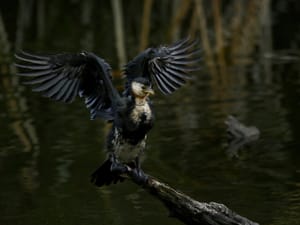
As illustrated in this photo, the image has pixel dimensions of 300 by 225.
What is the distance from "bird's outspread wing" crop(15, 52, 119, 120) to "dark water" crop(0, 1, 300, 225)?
0.84 m

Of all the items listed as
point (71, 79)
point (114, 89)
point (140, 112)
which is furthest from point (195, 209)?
point (71, 79)

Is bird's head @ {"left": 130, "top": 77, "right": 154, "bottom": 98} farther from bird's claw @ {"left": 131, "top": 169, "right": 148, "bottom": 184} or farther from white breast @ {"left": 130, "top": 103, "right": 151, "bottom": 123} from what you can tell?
bird's claw @ {"left": 131, "top": 169, "right": 148, "bottom": 184}

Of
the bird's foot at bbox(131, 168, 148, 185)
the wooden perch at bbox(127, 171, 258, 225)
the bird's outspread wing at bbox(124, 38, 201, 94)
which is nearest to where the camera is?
the wooden perch at bbox(127, 171, 258, 225)

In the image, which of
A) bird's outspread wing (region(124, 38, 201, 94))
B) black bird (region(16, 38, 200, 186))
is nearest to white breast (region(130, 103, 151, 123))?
black bird (region(16, 38, 200, 186))

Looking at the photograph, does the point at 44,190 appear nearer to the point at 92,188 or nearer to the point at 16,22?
the point at 92,188

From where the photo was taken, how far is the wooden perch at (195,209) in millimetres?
5586

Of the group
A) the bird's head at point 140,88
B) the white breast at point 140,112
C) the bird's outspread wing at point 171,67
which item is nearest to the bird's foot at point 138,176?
the white breast at point 140,112

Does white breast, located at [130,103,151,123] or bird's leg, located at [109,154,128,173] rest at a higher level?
white breast, located at [130,103,151,123]

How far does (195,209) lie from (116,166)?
774mm

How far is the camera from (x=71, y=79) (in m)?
6.58

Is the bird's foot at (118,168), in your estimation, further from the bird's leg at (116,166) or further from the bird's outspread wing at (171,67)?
the bird's outspread wing at (171,67)

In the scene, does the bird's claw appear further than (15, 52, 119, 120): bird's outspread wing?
No

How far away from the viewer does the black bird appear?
19.6ft

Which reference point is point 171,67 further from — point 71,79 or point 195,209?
point 195,209
